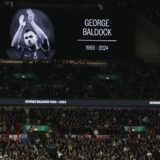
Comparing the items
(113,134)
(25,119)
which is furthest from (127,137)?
(25,119)

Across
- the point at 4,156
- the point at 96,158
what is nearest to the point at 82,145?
the point at 96,158

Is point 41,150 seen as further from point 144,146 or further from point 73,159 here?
point 144,146

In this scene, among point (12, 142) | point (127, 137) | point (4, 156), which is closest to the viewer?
point (4, 156)

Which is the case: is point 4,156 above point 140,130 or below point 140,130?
above

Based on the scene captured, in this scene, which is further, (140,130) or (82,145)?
(140,130)

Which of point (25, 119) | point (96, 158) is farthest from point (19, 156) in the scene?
point (25, 119)

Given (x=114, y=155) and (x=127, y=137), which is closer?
(x=114, y=155)

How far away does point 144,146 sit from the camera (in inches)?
1783

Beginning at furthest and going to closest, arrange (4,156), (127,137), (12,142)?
(127,137), (12,142), (4,156)

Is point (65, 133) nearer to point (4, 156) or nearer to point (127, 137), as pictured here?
point (127, 137)

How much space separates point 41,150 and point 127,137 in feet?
24.9

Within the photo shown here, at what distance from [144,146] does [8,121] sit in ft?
32.7

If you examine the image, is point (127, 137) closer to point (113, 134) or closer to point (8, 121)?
point (113, 134)

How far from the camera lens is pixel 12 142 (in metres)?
44.3
